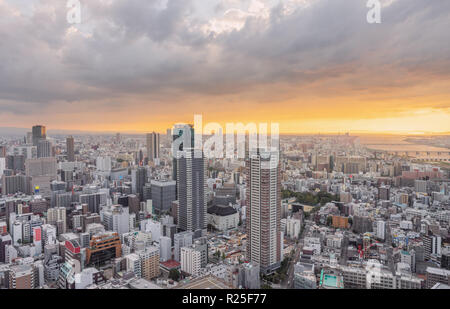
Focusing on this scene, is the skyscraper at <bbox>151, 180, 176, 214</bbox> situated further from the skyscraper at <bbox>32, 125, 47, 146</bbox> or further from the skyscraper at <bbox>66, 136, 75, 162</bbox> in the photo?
the skyscraper at <bbox>32, 125, 47, 146</bbox>

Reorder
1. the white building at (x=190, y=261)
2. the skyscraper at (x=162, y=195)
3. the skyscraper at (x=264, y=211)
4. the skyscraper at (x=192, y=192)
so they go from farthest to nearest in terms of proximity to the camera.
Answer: the skyscraper at (x=162, y=195) < the skyscraper at (x=192, y=192) < the skyscraper at (x=264, y=211) < the white building at (x=190, y=261)

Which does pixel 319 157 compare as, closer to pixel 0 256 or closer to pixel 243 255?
pixel 243 255

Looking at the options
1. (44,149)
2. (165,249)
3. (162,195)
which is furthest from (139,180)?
(165,249)

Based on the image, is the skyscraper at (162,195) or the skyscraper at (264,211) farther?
the skyscraper at (162,195)

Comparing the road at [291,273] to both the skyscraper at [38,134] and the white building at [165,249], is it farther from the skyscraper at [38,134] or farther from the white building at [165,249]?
the skyscraper at [38,134]

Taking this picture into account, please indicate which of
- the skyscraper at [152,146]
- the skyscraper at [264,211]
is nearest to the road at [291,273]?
the skyscraper at [264,211]
